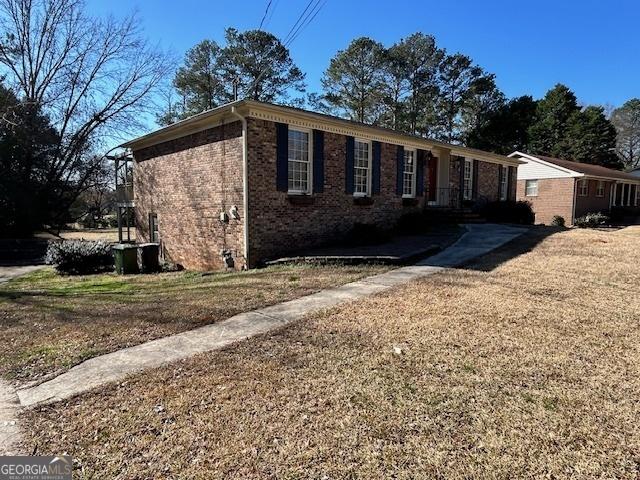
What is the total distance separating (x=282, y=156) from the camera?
1011cm

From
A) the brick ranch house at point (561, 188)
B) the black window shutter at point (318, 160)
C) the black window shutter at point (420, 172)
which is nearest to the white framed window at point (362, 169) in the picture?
the black window shutter at point (318, 160)

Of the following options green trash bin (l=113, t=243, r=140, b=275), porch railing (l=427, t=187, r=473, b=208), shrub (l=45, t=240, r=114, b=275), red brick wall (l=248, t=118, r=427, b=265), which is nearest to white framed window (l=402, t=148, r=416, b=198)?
red brick wall (l=248, t=118, r=427, b=265)

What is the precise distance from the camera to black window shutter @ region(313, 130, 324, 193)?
1084cm

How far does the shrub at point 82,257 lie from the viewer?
13.0m

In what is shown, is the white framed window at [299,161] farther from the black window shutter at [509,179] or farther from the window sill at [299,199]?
the black window shutter at [509,179]

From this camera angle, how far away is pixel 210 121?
414 inches

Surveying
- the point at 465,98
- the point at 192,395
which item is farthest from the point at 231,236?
the point at 465,98

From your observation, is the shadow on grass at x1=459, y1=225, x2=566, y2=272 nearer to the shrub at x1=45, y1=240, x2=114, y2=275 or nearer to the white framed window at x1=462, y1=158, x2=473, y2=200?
the white framed window at x1=462, y1=158, x2=473, y2=200

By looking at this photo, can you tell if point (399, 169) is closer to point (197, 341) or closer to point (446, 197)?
point (446, 197)

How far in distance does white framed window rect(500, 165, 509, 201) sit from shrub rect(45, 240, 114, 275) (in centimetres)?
1795

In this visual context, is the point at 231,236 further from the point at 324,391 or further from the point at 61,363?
the point at 324,391

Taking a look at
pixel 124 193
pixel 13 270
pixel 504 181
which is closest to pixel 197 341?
pixel 124 193

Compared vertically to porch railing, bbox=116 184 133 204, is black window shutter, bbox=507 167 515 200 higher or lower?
higher

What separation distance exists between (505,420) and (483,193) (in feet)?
57.7
